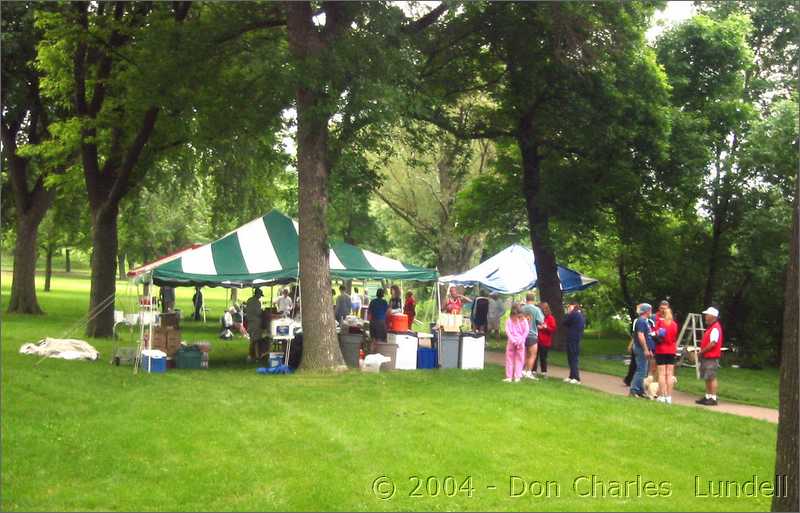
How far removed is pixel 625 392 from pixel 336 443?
7.83 m

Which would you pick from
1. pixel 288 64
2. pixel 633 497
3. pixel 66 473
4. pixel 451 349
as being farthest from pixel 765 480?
pixel 288 64

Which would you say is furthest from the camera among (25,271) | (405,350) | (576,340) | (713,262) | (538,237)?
(25,271)

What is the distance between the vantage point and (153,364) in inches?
641

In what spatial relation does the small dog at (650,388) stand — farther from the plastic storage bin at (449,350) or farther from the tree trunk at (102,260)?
the tree trunk at (102,260)

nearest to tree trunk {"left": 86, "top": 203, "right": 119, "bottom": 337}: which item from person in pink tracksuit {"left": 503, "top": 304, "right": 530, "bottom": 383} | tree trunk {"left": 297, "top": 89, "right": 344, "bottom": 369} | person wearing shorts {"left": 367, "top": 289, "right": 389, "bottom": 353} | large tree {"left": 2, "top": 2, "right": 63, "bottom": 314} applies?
large tree {"left": 2, "top": 2, "right": 63, "bottom": 314}

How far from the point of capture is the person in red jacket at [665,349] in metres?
14.1

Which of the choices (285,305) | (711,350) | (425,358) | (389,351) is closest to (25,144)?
(285,305)

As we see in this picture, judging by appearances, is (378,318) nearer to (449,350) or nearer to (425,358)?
(425,358)

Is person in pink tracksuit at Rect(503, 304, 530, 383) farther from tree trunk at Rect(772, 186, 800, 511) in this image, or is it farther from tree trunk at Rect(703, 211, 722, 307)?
tree trunk at Rect(703, 211, 722, 307)

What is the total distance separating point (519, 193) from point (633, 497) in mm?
19881

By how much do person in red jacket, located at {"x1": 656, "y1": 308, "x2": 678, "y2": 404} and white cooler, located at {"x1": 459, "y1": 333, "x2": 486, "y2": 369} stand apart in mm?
4637

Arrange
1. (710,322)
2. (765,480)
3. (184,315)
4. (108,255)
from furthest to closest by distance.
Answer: (184,315) → (108,255) → (710,322) → (765,480)

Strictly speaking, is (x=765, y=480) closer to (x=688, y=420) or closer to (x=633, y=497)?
(x=633, y=497)

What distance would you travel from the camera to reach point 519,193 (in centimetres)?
2750
